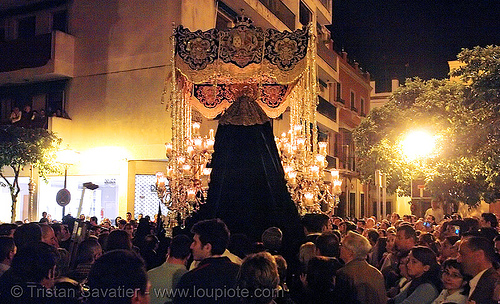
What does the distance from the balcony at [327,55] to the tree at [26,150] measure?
15506mm

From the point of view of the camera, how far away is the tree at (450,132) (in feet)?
46.0

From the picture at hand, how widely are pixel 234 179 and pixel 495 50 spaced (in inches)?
317

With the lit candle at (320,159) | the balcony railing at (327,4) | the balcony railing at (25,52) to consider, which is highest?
the balcony railing at (327,4)

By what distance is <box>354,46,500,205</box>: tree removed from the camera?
14.0m

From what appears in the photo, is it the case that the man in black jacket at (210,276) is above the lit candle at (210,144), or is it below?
below

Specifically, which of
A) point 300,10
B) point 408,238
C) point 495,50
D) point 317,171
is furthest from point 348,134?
point 408,238

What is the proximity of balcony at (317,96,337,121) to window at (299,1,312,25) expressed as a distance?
4.05 m

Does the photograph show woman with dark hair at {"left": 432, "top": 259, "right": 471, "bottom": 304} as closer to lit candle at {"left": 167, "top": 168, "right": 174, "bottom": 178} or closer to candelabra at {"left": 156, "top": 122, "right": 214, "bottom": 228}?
candelabra at {"left": 156, "top": 122, "right": 214, "bottom": 228}

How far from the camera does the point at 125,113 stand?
21.5m

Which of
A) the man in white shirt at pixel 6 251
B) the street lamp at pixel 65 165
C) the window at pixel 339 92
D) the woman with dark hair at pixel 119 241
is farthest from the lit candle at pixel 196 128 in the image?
the window at pixel 339 92

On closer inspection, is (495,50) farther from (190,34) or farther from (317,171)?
(190,34)

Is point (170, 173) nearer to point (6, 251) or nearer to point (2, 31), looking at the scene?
point (6, 251)

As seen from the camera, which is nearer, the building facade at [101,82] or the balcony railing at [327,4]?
the building facade at [101,82]

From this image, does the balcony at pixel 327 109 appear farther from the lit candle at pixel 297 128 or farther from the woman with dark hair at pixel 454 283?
the woman with dark hair at pixel 454 283
